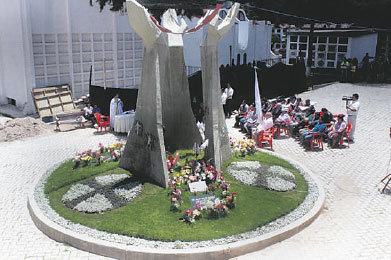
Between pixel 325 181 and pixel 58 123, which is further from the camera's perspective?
pixel 58 123

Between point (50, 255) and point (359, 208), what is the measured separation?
24.5ft

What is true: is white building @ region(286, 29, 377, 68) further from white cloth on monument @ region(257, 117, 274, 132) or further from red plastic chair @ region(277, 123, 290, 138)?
white cloth on monument @ region(257, 117, 274, 132)

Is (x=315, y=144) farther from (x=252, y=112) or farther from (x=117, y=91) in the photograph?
(x=117, y=91)

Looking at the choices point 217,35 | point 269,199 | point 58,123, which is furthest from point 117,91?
point 269,199

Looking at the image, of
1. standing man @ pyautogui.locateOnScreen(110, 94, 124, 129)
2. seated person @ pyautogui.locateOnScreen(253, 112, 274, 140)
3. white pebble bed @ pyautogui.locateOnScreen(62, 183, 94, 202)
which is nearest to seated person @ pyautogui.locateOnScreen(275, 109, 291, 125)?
seated person @ pyautogui.locateOnScreen(253, 112, 274, 140)

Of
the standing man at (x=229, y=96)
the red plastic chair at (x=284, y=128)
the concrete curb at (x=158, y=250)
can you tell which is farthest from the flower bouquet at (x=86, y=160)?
the standing man at (x=229, y=96)

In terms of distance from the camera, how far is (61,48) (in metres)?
20.8

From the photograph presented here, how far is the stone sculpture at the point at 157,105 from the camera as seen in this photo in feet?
35.7

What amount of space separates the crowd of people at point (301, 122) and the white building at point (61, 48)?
763 centimetres

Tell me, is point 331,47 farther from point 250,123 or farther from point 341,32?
point 250,123

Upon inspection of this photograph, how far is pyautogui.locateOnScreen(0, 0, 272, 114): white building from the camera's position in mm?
19609

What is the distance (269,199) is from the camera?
1048 cm

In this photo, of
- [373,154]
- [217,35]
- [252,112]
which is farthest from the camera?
[252,112]

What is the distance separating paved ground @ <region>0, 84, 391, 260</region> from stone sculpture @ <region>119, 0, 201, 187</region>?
10.6 ft
